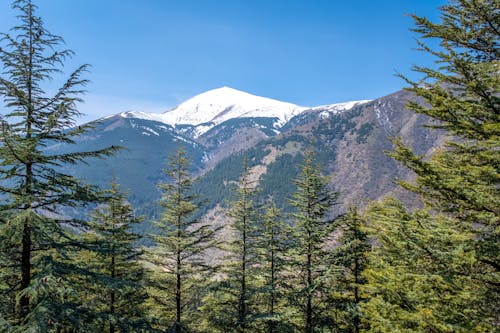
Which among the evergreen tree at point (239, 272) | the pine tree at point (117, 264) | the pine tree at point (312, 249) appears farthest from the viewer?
the evergreen tree at point (239, 272)

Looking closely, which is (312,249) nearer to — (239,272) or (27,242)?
(239,272)

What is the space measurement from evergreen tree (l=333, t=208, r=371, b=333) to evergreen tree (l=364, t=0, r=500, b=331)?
34.6ft

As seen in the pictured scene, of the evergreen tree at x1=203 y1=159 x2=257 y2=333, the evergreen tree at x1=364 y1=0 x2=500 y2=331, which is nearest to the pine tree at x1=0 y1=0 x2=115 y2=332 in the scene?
the evergreen tree at x1=364 y1=0 x2=500 y2=331

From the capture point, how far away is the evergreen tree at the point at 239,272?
20.1 m

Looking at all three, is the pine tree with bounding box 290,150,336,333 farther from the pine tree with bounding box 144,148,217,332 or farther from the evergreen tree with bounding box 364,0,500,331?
the evergreen tree with bounding box 364,0,500,331

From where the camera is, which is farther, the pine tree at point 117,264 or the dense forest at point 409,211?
the pine tree at point 117,264

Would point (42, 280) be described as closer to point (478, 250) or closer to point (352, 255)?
point (478, 250)

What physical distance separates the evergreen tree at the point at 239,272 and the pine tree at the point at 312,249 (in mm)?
3040

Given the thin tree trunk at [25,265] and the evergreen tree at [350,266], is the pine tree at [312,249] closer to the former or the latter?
the evergreen tree at [350,266]

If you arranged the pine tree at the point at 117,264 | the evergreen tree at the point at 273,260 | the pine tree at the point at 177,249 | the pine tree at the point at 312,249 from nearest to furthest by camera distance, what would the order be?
the pine tree at the point at 117,264, the pine tree at the point at 312,249, the evergreen tree at the point at 273,260, the pine tree at the point at 177,249

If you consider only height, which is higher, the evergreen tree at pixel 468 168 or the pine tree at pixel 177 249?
the evergreen tree at pixel 468 168

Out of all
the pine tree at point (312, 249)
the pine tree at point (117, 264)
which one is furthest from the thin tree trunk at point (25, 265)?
the pine tree at point (312, 249)

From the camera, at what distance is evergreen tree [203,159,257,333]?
2013 centimetres

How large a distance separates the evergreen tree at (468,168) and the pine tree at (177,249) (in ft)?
47.5
